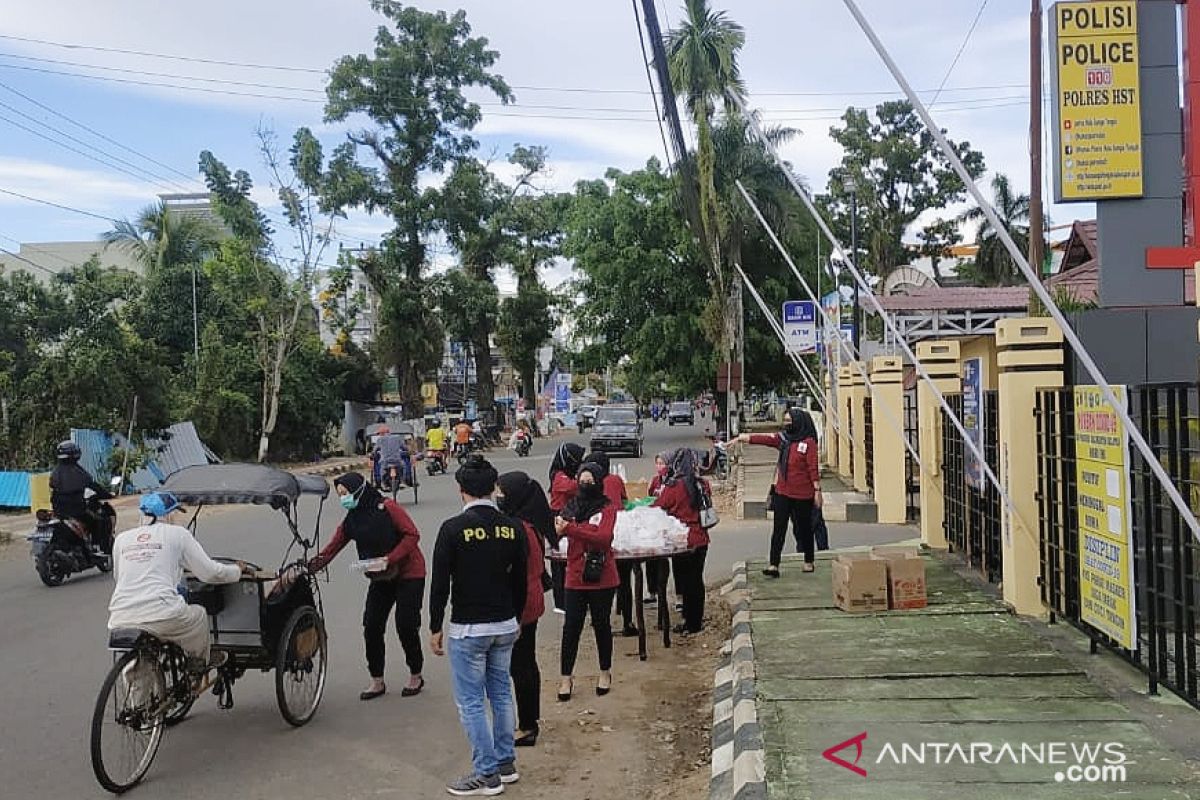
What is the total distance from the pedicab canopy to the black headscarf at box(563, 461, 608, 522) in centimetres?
→ 187

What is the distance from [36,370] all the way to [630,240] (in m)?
24.4

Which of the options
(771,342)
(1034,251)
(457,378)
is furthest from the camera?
(457,378)

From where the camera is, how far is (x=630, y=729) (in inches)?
281

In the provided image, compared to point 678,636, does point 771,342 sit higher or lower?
higher

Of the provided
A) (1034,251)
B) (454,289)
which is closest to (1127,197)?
(1034,251)

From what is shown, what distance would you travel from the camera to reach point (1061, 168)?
10.0 meters

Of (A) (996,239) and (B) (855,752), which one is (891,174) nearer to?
(A) (996,239)

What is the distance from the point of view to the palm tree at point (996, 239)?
5253 centimetres

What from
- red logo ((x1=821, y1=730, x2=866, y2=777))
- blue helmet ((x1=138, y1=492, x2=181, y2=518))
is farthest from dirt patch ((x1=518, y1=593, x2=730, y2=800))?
blue helmet ((x1=138, y1=492, x2=181, y2=518))

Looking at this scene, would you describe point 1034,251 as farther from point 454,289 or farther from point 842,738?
point 454,289

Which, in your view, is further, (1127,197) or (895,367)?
(895,367)

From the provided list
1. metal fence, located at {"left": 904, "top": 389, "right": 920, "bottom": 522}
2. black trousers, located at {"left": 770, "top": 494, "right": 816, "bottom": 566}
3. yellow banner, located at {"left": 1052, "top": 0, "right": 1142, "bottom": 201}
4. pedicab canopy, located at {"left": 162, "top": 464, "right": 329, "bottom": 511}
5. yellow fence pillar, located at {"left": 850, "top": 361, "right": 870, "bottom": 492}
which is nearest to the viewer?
pedicab canopy, located at {"left": 162, "top": 464, "right": 329, "bottom": 511}

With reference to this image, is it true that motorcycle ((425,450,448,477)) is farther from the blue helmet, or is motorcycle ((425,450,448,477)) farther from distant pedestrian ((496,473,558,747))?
the blue helmet

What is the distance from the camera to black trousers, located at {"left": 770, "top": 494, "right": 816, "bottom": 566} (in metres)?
10.8
